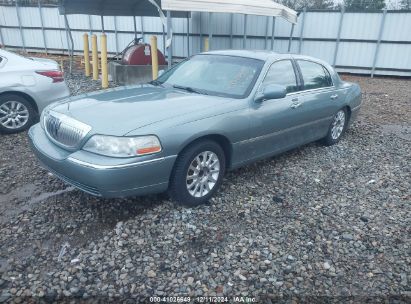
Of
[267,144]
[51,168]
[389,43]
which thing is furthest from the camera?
[389,43]

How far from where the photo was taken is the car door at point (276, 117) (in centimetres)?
415

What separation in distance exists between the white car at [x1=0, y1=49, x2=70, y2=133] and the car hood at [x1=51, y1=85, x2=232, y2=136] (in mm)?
2263

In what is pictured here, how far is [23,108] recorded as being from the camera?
19.3 feet

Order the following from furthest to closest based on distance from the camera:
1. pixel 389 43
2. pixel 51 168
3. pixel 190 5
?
pixel 389 43, pixel 190 5, pixel 51 168

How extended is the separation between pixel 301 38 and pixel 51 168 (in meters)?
12.6

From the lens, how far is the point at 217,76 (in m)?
4.41

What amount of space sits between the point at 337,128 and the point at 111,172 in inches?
171

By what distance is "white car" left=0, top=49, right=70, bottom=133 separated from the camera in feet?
18.7

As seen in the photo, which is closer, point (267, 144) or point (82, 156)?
point (82, 156)

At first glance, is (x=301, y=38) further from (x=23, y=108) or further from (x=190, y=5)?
(x=23, y=108)

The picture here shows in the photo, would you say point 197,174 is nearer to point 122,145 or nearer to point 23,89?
point 122,145

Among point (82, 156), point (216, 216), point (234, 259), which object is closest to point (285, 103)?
point (216, 216)

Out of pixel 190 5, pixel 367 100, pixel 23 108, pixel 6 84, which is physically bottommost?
pixel 367 100

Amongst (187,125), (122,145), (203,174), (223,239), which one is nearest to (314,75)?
(203,174)
